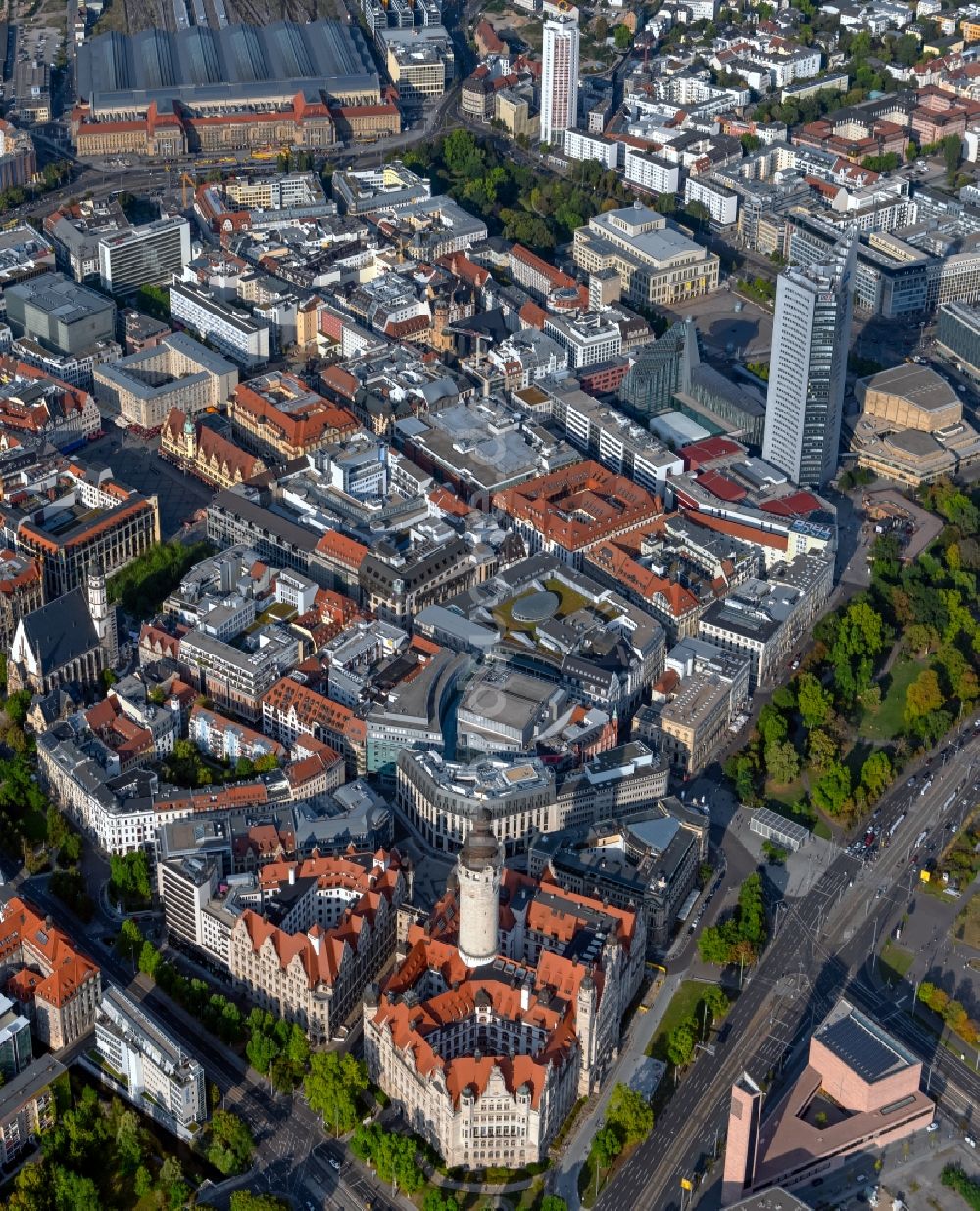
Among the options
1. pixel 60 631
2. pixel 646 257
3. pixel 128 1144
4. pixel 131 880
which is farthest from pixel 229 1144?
pixel 646 257

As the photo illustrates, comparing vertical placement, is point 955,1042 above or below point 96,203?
below

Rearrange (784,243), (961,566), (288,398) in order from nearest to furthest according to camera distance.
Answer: (961,566)
(288,398)
(784,243)

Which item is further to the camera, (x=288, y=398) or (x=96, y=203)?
(x=96, y=203)

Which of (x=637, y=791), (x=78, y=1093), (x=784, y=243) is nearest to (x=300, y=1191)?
(x=78, y=1093)

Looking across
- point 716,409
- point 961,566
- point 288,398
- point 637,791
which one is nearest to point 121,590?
point 288,398

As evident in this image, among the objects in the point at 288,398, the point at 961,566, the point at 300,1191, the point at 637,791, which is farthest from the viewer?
the point at 288,398

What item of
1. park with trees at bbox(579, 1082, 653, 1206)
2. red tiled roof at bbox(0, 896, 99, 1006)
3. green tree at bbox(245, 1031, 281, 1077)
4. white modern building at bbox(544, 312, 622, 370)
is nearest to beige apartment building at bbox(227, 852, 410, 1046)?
green tree at bbox(245, 1031, 281, 1077)

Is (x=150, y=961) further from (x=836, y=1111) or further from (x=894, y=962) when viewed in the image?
(x=894, y=962)

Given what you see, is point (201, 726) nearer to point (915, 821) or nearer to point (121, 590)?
point (121, 590)
